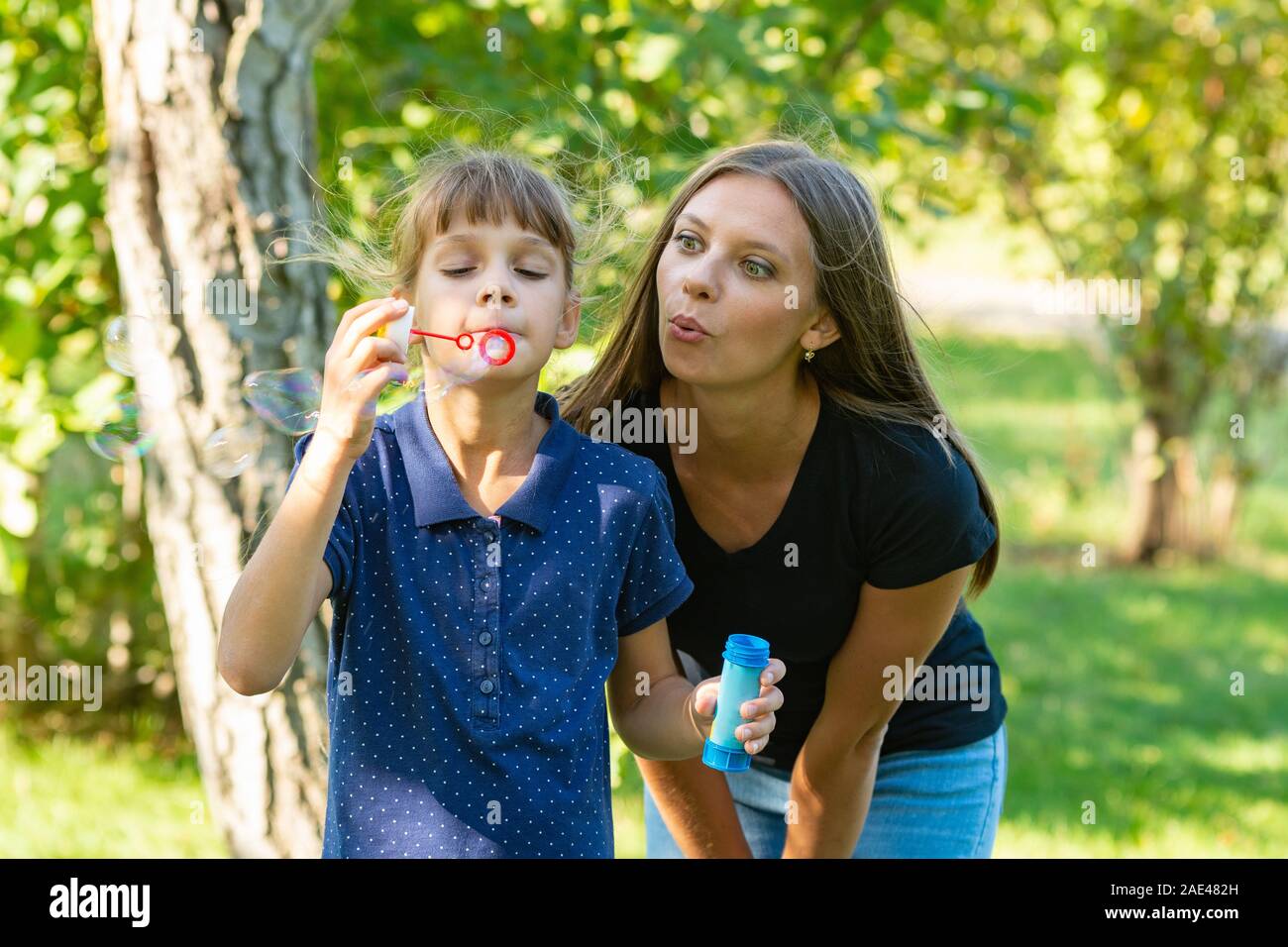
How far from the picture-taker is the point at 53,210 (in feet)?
11.7

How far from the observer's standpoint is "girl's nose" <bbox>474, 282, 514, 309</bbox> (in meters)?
1.83

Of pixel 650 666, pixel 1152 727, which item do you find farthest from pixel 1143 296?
pixel 650 666

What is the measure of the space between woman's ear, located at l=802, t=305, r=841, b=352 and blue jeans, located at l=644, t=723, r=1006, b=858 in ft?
2.63

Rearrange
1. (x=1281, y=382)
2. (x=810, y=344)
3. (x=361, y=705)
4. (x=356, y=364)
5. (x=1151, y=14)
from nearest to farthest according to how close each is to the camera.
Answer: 1. (x=356, y=364)
2. (x=361, y=705)
3. (x=810, y=344)
4. (x=1151, y=14)
5. (x=1281, y=382)

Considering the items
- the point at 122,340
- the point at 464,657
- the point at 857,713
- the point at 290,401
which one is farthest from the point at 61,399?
the point at 857,713

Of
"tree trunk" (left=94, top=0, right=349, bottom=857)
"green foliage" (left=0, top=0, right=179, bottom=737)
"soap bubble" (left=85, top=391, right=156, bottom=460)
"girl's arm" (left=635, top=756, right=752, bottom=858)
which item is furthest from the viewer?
"green foliage" (left=0, top=0, right=179, bottom=737)

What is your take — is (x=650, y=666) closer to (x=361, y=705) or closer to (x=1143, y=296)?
(x=361, y=705)

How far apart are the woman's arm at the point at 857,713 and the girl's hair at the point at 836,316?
0.24 metres

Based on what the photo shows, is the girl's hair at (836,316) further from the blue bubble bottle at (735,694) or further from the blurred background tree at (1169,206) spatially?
the blurred background tree at (1169,206)

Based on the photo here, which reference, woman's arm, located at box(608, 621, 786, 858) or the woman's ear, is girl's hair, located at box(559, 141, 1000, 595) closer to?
the woman's ear

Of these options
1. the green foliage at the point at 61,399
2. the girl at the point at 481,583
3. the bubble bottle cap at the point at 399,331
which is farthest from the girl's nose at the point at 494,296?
the green foliage at the point at 61,399

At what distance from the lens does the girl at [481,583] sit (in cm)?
188

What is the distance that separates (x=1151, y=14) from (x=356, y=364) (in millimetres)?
5751

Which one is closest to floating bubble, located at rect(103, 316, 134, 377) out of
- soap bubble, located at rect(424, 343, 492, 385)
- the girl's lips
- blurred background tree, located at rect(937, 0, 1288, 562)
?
A: soap bubble, located at rect(424, 343, 492, 385)
